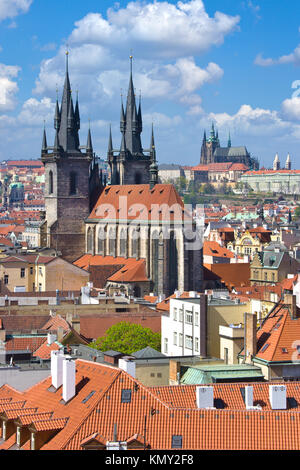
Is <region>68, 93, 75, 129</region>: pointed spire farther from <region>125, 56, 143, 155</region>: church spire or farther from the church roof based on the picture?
<region>125, 56, 143, 155</region>: church spire

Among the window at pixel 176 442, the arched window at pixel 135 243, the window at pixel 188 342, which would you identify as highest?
the arched window at pixel 135 243

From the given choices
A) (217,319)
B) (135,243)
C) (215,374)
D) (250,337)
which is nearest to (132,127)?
(135,243)

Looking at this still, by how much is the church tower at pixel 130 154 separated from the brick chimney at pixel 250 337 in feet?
236

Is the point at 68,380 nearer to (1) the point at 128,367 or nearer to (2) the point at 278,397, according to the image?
(1) the point at 128,367

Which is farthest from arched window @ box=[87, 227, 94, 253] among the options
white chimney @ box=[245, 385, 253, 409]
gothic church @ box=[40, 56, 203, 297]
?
white chimney @ box=[245, 385, 253, 409]

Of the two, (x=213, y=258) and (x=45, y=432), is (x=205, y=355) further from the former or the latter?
(x=213, y=258)

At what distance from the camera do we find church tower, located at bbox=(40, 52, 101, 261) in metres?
109

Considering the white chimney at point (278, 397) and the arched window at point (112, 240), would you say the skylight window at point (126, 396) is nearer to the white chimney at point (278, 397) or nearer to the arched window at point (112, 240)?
the white chimney at point (278, 397)

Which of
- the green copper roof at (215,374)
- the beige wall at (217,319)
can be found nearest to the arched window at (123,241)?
the beige wall at (217,319)

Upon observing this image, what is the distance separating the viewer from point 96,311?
2778 inches

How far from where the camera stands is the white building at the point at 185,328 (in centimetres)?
4984

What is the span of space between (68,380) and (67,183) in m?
80.1

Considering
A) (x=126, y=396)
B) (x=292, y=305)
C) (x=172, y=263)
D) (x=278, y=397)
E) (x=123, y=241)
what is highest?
(x=123, y=241)

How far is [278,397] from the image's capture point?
31.4 m
